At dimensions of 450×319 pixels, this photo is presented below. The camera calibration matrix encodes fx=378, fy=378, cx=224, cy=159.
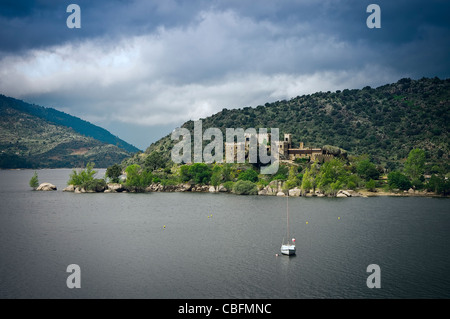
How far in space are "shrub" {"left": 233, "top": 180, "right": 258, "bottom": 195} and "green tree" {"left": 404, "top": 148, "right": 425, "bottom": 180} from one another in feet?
162

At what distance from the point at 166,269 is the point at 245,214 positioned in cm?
3723

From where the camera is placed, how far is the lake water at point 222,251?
34781 mm

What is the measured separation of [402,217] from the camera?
234 feet

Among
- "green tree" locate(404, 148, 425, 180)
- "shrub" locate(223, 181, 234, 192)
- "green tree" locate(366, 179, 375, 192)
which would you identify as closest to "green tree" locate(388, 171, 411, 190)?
"green tree" locate(366, 179, 375, 192)

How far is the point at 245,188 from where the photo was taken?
367 ft

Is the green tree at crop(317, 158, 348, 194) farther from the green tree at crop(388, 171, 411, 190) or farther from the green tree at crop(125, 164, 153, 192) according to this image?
the green tree at crop(125, 164, 153, 192)

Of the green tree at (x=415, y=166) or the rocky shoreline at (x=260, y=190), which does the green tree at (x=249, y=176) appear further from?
the green tree at (x=415, y=166)

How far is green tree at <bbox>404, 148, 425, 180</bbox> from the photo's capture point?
383 feet

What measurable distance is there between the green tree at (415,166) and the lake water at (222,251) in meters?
34.2

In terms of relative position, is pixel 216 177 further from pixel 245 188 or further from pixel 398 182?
pixel 398 182

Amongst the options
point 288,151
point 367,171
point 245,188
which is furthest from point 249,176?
point 367,171

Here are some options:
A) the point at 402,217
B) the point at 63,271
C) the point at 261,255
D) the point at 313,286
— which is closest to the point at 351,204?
the point at 402,217

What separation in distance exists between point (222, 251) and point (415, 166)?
92270 millimetres

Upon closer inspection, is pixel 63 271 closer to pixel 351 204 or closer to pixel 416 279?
pixel 416 279
